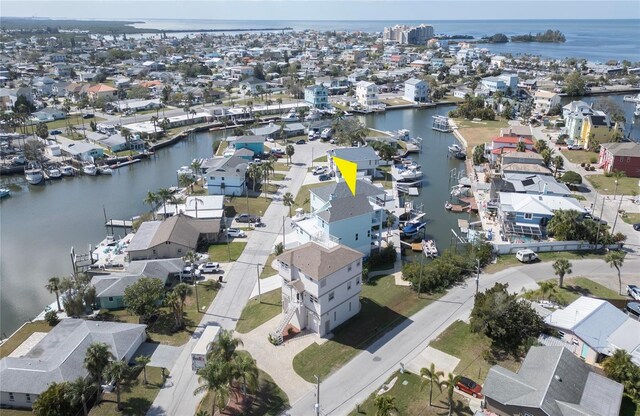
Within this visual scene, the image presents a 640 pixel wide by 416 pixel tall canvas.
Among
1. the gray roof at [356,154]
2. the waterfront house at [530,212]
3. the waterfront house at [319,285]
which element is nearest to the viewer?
the waterfront house at [319,285]

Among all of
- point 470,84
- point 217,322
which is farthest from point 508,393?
point 470,84

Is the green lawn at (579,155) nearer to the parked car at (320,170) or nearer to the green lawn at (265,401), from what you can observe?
the parked car at (320,170)

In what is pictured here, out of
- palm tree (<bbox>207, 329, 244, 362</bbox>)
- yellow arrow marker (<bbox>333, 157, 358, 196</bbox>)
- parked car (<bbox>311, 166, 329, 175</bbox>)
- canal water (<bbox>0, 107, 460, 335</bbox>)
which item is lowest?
canal water (<bbox>0, 107, 460, 335</bbox>)

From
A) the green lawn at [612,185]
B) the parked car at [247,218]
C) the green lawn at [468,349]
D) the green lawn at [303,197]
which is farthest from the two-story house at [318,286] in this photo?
the green lawn at [612,185]

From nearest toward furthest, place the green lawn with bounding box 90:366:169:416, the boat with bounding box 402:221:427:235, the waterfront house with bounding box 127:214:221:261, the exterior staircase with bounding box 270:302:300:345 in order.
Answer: the green lawn with bounding box 90:366:169:416 → the exterior staircase with bounding box 270:302:300:345 → the waterfront house with bounding box 127:214:221:261 → the boat with bounding box 402:221:427:235

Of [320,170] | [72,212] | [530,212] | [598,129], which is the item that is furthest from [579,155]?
[72,212]

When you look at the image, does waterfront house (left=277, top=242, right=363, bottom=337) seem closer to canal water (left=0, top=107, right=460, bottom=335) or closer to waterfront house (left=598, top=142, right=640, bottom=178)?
canal water (left=0, top=107, right=460, bottom=335)

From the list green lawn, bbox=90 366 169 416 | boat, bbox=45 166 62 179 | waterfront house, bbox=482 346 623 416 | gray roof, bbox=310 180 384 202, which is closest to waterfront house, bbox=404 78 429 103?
gray roof, bbox=310 180 384 202
